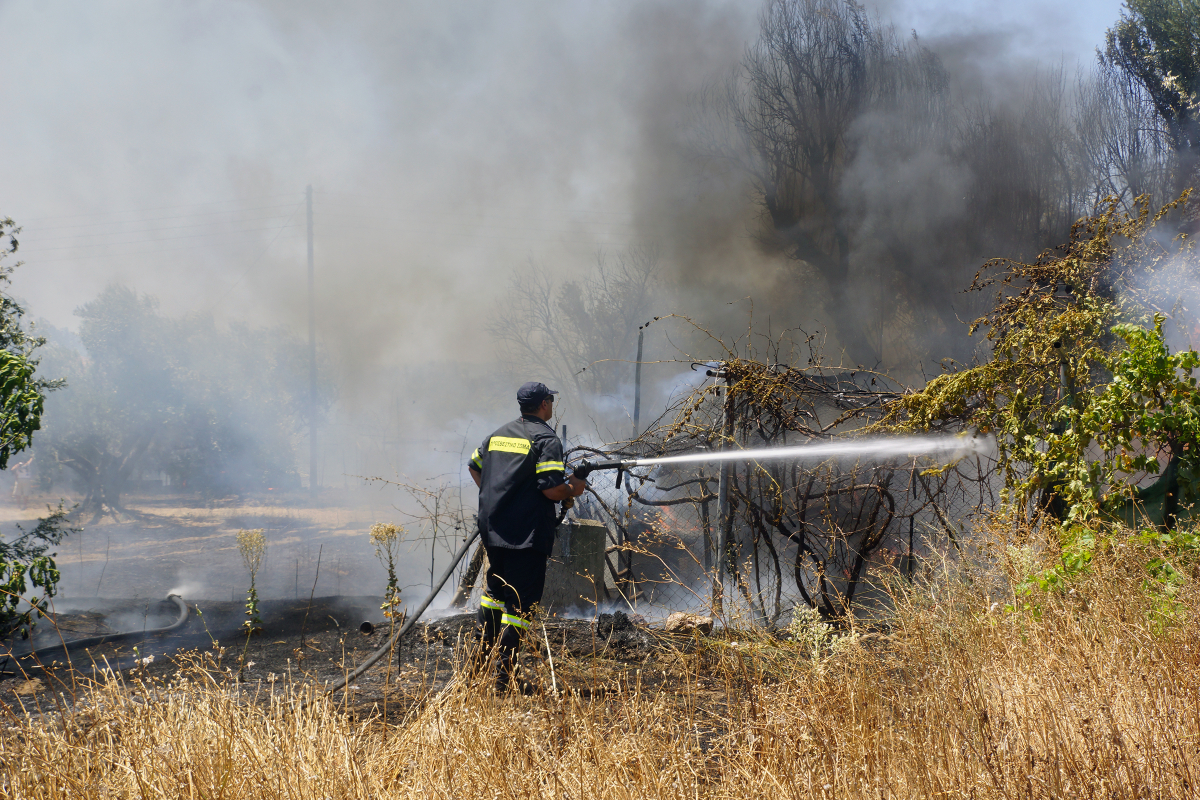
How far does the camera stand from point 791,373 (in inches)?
171

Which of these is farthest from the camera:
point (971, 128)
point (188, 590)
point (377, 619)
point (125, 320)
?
point (125, 320)

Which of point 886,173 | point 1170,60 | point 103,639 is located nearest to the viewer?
point 103,639

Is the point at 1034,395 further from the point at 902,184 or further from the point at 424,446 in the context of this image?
the point at 424,446

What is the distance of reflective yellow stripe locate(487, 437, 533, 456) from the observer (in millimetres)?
3545

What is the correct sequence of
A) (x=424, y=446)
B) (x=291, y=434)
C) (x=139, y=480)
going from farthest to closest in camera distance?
(x=424, y=446) → (x=291, y=434) → (x=139, y=480)

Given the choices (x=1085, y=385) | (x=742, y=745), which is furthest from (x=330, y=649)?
(x=1085, y=385)

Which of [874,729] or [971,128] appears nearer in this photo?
[874,729]

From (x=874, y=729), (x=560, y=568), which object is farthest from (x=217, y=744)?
(x=560, y=568)

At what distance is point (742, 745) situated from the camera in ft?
6.31

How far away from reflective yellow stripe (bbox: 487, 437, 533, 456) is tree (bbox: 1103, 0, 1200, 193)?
1248 cm

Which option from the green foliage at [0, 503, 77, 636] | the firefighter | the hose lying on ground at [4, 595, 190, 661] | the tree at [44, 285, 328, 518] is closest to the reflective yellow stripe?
the firefighter

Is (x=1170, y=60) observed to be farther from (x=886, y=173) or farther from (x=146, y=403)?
(x=146, y=403)

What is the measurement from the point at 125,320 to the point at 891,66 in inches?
736

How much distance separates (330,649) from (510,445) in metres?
2.53
